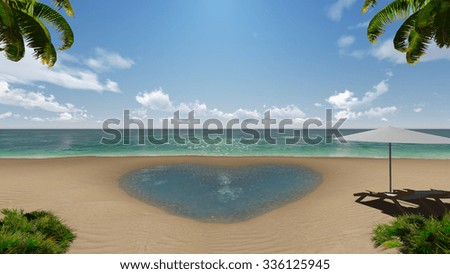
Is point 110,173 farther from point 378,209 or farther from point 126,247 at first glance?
point 378,209

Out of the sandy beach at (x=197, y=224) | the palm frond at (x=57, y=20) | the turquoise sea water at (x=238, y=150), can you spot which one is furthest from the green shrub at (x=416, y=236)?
the turquoise sea water at (x=238, y=150)

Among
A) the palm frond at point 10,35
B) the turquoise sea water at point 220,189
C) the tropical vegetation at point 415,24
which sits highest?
the tropical vegetation at point 415,24

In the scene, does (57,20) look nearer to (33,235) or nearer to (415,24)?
(33,235)

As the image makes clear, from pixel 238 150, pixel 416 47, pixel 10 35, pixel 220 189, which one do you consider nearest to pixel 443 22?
pixel 416 47

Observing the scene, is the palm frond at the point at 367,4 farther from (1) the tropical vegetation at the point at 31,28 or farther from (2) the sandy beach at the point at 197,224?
(1) the tropical vegetation at the point at 31,28

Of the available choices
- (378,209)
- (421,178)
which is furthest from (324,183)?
(421,178)

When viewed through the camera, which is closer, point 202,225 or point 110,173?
point 202,225
